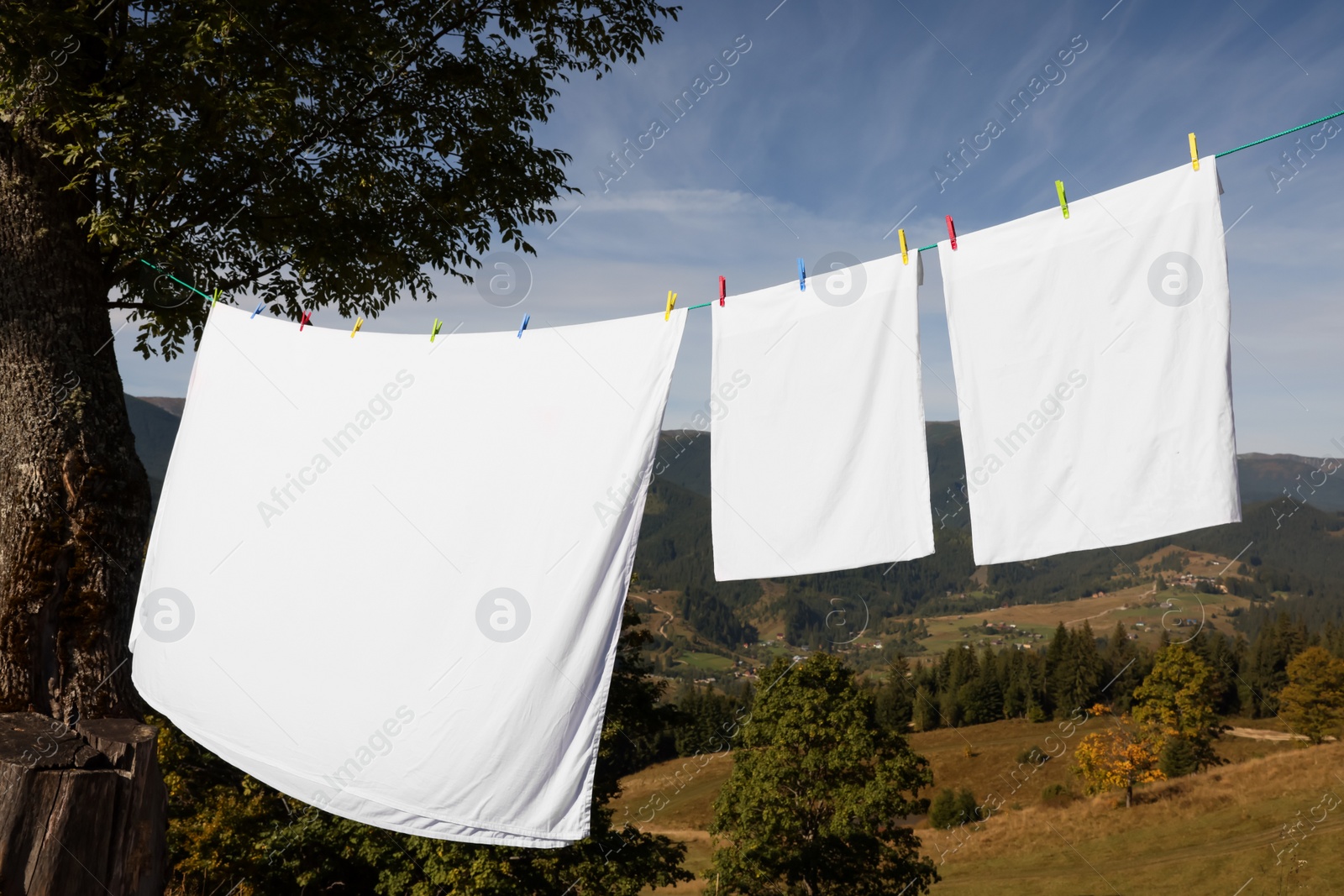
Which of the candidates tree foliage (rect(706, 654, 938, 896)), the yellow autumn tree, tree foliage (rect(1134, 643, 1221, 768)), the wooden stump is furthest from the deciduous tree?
tree foliage (rect(1134, 643, 1221, 768))

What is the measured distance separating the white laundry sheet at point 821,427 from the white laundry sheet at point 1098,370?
0.22 metres

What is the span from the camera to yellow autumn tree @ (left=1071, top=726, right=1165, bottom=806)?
142ft

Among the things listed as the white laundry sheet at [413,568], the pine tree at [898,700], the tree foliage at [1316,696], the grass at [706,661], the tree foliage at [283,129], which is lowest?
the grass at [706,661]

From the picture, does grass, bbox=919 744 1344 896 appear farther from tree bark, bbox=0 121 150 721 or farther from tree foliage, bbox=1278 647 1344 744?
tree bark, bbox=0 121 150 721

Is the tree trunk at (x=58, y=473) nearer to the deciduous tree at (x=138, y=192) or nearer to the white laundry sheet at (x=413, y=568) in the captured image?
the deciduous tree at (x=138, y=192)

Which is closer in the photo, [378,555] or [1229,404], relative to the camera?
[1229,404]

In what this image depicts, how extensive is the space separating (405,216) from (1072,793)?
5772 cm

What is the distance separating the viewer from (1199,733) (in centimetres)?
4772

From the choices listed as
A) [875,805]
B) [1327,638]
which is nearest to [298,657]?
[875,805]

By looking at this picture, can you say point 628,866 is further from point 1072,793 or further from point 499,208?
point 1072,793

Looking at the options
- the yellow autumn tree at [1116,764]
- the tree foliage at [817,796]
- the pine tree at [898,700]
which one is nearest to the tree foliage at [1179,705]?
the yellow autumn tree at [1116,764]

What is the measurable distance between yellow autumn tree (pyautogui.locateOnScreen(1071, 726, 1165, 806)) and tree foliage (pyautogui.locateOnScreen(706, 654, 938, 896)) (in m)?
28.0

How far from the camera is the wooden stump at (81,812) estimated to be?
12.1 ft

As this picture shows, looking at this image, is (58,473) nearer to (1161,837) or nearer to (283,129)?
(283,129)
